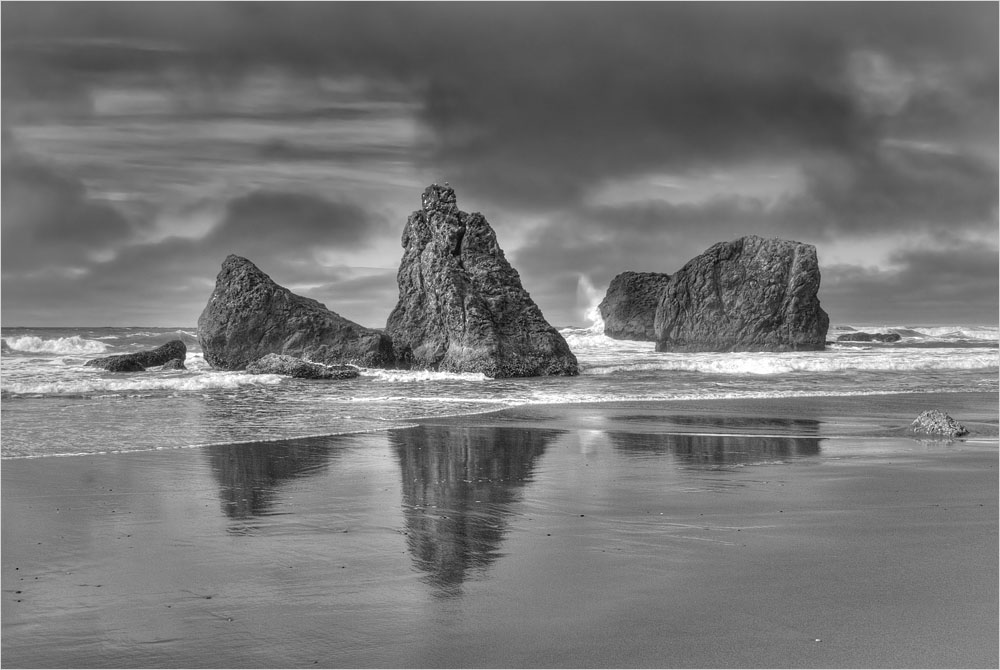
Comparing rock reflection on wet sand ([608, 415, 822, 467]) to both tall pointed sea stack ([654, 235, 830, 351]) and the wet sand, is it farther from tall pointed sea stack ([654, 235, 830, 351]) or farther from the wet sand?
tall pointed sea stack ([654, 235, 830, 351])

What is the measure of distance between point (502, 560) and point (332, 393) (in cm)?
1381

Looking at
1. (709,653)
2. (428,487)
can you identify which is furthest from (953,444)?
(709,653)

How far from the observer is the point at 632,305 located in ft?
193

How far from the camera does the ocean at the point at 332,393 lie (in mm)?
11445

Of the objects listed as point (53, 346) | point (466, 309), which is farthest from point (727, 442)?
point (53, 346)

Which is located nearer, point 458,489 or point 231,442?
point 458,489

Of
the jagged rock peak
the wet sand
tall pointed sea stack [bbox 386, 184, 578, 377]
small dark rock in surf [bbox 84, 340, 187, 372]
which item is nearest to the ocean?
small dark rock in surf [bbox 84, 340, 187, 372]

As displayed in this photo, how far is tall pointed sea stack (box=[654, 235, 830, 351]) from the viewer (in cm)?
4144

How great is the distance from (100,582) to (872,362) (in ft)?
95.0

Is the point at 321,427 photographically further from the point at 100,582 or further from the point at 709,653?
the point at 709,653

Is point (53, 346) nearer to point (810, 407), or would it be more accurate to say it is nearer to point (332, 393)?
point (332, 393)

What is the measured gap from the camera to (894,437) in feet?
35.3

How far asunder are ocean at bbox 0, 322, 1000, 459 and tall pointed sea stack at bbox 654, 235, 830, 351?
10.8m

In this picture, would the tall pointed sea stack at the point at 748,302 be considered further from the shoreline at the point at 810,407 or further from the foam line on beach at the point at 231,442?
the foam line on beach at the point at 231,442
